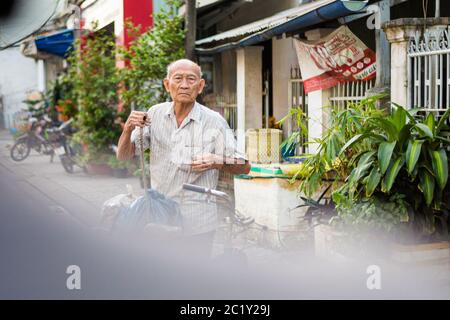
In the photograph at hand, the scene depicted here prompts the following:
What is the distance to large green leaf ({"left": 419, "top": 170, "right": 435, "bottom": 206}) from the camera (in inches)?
120

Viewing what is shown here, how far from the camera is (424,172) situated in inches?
121

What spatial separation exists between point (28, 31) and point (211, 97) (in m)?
2.74

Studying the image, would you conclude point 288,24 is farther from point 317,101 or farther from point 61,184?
point 61,184

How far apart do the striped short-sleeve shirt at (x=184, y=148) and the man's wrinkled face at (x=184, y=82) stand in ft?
0.20

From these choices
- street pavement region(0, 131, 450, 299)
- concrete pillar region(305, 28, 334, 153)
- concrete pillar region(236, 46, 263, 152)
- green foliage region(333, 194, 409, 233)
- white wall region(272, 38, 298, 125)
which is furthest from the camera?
concrete pillar region(236, 46, 263, 152)

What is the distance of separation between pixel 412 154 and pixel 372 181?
231 millimetres

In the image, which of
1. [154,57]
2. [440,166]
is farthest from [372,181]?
[154,57]

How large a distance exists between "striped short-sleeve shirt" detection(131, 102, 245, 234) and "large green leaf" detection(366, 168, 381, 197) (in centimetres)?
99

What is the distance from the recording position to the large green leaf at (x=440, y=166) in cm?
300

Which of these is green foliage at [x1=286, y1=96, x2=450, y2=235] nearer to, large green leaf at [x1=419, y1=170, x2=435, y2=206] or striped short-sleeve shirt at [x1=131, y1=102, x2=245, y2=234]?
large green leaf at [x1=419, y1=170, x2=435, y2=206]

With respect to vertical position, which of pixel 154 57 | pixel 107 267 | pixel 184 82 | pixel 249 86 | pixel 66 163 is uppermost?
pixel 154 57

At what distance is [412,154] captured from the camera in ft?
9.87

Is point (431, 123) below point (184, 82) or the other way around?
below

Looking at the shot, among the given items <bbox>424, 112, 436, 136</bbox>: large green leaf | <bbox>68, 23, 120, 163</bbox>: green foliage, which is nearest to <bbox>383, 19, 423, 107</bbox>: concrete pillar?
<bbox>424, 112, 436, 136</bbox>: large green leaf
